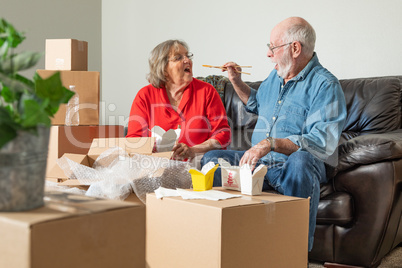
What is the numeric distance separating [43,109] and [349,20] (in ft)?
8.82

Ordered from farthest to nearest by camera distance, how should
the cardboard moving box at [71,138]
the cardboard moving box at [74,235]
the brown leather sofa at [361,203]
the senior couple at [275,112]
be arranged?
the cardboard moving box at [71,138], the brown leather sofa at [361,203], the senior couple at [275,112], the cardboard moving box at [74,235]

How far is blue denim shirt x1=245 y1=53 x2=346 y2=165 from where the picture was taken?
6.07 feet

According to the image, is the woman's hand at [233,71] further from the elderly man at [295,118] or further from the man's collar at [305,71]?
the man's collar at [305,71]

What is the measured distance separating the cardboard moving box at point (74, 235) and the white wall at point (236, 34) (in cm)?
249

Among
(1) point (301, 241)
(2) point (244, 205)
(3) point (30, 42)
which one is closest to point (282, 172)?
(1) point (301, 241)

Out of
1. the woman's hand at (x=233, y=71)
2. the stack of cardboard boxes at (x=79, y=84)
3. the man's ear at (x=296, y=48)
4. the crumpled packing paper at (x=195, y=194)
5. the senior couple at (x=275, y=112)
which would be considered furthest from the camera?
the stack of cardboard boxes at (x=79, y=84)

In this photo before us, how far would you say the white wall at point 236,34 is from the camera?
9.45 feet

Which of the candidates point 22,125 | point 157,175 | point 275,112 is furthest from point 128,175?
point 22,125

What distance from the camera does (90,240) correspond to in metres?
0.74

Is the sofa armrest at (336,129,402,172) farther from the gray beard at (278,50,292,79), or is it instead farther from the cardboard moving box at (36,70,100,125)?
the cardboard moving box at (36,70,100,125)

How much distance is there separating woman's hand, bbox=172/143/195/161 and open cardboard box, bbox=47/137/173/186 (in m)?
0.21

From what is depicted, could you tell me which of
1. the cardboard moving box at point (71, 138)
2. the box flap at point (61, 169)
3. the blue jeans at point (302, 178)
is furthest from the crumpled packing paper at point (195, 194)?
the cardboard moving box at point (71, 138)

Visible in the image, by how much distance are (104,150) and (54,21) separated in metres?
2.78

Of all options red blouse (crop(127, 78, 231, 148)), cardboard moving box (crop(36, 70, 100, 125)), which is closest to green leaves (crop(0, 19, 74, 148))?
red blouse (crop(127, 78, 231, 148))
